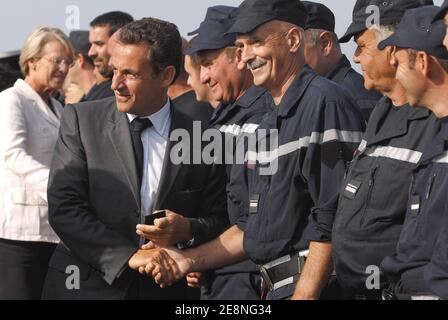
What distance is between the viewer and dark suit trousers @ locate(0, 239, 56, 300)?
23.9 feet

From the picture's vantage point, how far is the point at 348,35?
5.86 metres

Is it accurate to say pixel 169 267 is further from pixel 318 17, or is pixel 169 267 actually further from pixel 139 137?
pixel 318 17

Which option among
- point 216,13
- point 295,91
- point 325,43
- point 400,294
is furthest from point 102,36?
point 400,294

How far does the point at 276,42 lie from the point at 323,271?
1250mm

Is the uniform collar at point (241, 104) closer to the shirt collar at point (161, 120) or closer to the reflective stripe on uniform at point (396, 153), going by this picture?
the shirt collar at point (161, 120)

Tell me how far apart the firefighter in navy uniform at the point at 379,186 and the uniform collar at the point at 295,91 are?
0.42 meters

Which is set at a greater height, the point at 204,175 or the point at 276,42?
the point at 276,42

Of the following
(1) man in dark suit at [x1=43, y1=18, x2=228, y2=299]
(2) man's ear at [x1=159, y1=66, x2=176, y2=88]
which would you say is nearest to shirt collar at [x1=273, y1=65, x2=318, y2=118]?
(1) man in dark suit at [x1=43, y1=18, x2=228, y2=299]

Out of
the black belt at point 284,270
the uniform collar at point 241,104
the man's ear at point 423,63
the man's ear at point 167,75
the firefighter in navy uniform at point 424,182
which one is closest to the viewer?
the firefighter in navy uniform at point 424,182

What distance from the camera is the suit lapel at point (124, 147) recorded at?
6.05 meters

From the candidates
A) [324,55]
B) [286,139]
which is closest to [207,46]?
[324,55]

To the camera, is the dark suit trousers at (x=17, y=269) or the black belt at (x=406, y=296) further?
the dark suit trousers at (x=17, y=269)

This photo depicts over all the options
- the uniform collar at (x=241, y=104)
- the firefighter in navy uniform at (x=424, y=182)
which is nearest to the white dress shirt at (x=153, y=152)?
the uniform collar at (x=241, y=104)
